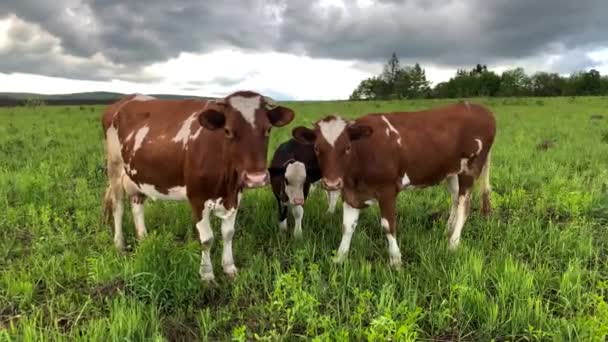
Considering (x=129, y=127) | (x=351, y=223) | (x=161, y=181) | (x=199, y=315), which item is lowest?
(x=199, y=315)

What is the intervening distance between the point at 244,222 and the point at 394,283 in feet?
9.11

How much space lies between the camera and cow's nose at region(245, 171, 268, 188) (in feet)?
15.3

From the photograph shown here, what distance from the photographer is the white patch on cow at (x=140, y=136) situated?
20.1 feet

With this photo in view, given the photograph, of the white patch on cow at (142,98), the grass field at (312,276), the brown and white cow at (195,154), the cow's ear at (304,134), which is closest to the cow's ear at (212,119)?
the brown and white cow at (195,154)

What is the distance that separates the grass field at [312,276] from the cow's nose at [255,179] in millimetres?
887

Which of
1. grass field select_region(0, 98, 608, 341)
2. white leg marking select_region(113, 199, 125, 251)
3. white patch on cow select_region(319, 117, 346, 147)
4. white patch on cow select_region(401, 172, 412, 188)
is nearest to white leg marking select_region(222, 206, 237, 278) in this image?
grass field select_region(0, 98, 608, 341)

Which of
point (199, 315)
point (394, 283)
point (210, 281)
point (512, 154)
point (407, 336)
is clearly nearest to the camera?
point (407, 336)

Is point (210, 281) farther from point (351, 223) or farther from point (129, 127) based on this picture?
point (129, 127)

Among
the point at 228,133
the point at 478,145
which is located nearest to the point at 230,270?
the point at 228,133

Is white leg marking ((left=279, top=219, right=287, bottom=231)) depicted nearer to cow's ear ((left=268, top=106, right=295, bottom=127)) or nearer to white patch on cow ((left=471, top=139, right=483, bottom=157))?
cow's ear ((left=268, top=106, right=295, bottom=127))

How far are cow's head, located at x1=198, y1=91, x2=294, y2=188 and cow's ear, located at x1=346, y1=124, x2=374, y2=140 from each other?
922 millimetres

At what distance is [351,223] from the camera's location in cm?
577

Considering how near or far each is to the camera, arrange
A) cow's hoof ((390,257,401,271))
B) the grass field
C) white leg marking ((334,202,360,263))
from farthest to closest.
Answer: white leg marking ((334,202,360,263)) → cow's hoof ((390,257,401,271)) → the grass field

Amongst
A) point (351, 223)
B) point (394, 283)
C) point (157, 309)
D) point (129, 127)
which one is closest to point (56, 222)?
point (129, 127)
